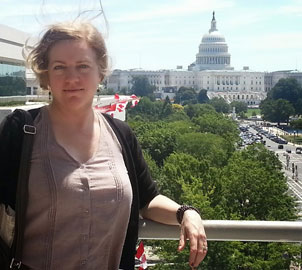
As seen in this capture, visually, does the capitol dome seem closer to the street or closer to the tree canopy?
the street

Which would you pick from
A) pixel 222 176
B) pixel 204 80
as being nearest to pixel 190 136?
pixel 222 176

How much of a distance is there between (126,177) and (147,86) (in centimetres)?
14741

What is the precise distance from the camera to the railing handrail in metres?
3.73

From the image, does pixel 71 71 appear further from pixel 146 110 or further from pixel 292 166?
pixel 146 110

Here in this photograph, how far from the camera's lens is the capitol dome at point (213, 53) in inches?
7052

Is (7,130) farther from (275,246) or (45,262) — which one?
(275,246)

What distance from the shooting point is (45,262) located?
3020mm

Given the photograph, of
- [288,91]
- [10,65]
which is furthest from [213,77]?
[10,65]

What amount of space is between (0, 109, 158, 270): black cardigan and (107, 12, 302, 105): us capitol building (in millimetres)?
158632

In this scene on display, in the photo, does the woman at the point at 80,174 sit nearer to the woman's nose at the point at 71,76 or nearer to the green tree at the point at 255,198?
the woman's nose at the point at 71,76

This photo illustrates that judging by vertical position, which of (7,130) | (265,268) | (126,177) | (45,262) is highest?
(7,130)

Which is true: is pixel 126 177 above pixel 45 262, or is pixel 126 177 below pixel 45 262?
above

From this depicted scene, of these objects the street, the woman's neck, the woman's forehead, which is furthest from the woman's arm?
the street

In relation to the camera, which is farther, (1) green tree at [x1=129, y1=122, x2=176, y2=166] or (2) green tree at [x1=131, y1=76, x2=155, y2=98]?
(2) green tree at [x1=131, y1=76, x2=155, y2=98]
